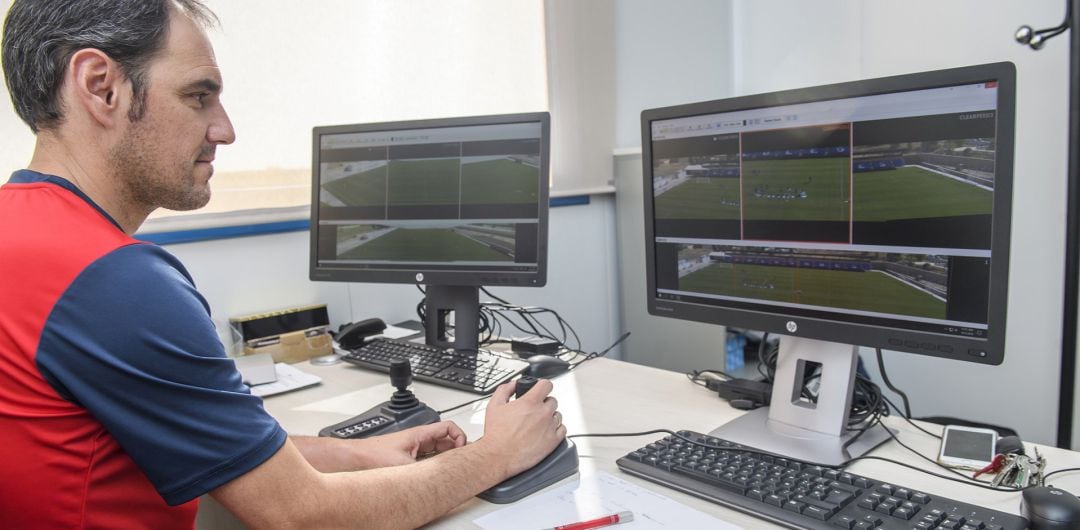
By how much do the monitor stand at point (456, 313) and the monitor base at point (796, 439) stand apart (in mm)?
682

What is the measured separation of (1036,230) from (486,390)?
169 centimetres

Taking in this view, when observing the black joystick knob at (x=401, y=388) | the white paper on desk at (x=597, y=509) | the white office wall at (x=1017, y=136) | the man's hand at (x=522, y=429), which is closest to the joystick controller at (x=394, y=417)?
the black joystick knob at (x=401, y=388)

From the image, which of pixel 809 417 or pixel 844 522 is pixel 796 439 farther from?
pixel 844 522

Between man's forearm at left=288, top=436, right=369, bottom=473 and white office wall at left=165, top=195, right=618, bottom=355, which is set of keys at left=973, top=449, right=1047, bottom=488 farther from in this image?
Answer: white office wall at left=165, top=195, right=618, bottom=355

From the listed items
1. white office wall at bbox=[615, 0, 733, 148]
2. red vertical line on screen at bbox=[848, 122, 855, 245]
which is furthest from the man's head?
white office wall at bbox=[615, 0, 733, 148]

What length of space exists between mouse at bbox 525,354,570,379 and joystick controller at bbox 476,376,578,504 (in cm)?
44

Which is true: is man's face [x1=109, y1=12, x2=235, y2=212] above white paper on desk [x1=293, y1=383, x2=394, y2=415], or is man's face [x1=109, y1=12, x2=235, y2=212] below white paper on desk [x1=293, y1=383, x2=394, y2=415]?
above

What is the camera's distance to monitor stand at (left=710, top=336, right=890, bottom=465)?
107 cm

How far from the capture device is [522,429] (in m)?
1.04

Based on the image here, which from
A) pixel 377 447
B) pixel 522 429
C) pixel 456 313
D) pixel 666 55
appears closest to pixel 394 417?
pixel 377 447

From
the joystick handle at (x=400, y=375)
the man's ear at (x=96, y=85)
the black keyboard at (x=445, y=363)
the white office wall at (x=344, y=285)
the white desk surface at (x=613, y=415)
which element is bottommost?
the white desk surface at (x=613, y=415)

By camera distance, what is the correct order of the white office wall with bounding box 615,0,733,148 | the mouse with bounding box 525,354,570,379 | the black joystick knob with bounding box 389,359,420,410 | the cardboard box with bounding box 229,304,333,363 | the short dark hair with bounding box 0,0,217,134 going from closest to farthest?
1. the short dark hair with bounding box 0,0,217,134
2. the black joystick knob with bounding box 389,359,420,410
3. the mouse with bounding box 525,354,570,379
4. the cardboard box with bounding box 229,304,333,363
5. the white office wall with bounding box 615,0,733,148

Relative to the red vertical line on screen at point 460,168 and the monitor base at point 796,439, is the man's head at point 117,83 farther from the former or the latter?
the monitor base at point 796,439

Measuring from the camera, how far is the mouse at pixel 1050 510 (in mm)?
753
